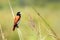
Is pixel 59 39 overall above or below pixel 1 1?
above

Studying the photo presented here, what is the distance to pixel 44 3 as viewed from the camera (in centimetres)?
1789

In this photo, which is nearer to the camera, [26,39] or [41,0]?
[26,39]

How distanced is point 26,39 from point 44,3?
39.1ft

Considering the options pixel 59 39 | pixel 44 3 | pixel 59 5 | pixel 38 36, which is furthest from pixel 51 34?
pixel 44 3

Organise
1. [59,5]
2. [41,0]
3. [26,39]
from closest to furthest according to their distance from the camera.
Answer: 1. [26,39]
2. [59,5]
3. [41,0]

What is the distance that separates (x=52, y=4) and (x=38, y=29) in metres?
15.6

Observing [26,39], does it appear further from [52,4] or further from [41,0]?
[41,0]

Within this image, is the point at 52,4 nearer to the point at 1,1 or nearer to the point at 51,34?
the point at 1,1

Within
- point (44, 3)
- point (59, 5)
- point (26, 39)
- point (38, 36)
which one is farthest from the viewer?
point (44, 3)

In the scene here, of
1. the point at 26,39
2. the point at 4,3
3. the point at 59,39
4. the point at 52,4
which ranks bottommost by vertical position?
the point at 52,4

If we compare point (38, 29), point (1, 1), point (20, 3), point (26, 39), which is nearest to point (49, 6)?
point (20, 3)

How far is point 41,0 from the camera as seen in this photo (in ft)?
63.3

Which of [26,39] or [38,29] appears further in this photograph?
[26,39]

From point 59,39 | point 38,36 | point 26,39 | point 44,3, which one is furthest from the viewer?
point 44,3
